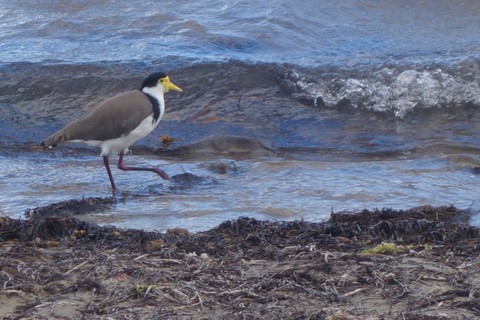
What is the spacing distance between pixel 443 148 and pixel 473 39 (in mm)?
4192

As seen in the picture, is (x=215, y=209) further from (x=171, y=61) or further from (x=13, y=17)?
(x=13, y=17)

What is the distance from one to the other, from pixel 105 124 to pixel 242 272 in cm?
416

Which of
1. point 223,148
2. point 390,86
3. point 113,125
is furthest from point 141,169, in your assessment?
point 390,86

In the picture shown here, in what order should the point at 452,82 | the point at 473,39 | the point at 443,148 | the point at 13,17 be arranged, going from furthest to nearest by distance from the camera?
the point at 13,17 → the point at 473,39 → the point at 452,82 → the point at 443,148

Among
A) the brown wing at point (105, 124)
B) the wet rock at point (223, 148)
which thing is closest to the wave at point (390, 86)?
the wet rock at point (223, 148)

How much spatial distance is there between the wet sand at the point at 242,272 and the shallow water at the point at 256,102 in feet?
3.05

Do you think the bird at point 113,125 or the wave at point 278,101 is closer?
the bird at point 113,125

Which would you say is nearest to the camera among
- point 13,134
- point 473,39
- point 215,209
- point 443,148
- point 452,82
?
point 215,209

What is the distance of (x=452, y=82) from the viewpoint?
38.7 feet

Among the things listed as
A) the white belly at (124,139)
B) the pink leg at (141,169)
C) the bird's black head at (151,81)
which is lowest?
the pink leg at (141,169)

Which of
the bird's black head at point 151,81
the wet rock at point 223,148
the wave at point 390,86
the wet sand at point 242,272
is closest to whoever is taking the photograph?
the wet sand at point 242,272

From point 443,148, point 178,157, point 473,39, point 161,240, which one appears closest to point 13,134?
point 178,157

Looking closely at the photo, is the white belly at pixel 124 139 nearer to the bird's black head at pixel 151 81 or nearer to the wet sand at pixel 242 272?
the bird's black head at pixel 151 81

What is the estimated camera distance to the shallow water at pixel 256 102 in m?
7.91
